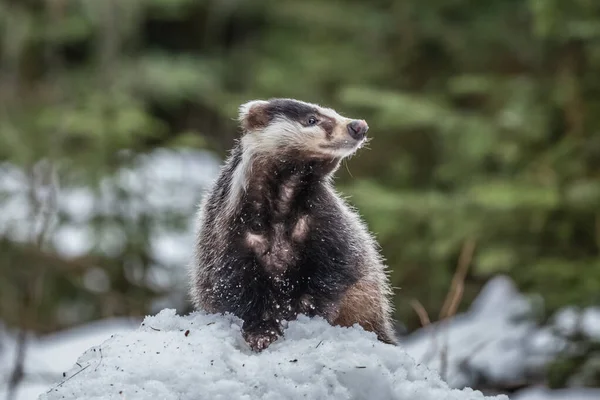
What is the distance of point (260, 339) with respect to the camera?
3.38 meters

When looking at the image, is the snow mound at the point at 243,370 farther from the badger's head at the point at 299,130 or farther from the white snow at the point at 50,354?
the white snow at the point at 50,354

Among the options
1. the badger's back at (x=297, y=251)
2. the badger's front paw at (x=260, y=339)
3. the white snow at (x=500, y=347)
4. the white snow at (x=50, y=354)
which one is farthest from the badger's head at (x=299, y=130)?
the white snow at (x=50, y=354)

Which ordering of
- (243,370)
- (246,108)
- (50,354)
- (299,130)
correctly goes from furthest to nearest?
1. (50,354)
2. (246,108)
3. (299,130)
4. (243,370)

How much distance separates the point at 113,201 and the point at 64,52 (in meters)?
4.52

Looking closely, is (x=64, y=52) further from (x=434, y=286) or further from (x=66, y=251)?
(x=434, y=286)

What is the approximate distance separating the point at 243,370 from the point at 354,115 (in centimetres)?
624

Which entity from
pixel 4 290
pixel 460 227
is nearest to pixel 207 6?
pixel 4 290

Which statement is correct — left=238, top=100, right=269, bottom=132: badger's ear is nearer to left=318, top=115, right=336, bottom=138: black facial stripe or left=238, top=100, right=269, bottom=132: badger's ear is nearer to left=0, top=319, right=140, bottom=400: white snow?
left=318, top=115, right=336, bottom=138: black facial stripe

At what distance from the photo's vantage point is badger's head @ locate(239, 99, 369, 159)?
3.68 metres

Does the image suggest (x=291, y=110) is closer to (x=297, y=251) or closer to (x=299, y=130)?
(x=299, y=130)

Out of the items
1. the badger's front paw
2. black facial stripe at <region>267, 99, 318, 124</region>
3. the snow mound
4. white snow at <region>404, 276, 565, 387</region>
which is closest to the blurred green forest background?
white snow at <region>404, 276, 565, 387</region>

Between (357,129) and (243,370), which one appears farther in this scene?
(357,129)

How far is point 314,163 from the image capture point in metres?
3.77

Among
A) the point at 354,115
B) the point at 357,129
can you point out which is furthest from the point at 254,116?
the point at 354,115
